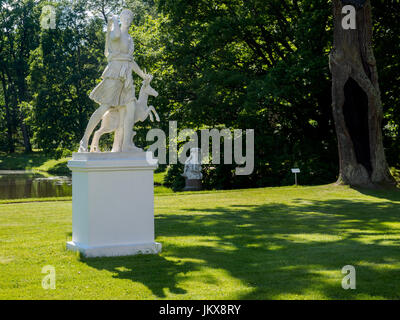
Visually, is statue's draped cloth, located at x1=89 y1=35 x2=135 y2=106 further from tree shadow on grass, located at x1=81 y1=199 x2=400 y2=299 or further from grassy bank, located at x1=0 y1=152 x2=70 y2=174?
grassy bank, located at x1=0 y1=152 x2=70 y2=174

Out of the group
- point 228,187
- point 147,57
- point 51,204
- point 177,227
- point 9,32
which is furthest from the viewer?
point 9,32

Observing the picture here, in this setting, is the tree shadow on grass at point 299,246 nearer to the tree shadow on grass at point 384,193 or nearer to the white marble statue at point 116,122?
the tree shadow on grass at point 384,193

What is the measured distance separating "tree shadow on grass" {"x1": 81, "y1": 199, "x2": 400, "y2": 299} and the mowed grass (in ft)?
0.04

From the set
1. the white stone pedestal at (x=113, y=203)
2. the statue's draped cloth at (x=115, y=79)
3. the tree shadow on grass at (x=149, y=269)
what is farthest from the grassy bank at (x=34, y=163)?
the tree shadow on grass at (x=149, y=269)

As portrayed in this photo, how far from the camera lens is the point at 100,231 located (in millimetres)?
7836

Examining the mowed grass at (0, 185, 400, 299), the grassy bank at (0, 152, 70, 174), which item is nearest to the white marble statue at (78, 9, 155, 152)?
the mowed grass at (0, 185, 400, 299)

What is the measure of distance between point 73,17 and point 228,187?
90.3 feet

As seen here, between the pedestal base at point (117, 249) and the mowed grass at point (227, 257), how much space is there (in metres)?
0.18

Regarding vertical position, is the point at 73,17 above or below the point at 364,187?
above

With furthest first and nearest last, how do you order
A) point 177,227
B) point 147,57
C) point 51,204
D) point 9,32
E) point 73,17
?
point 9,32 < point 73,17 < point 147,57 < point 51,204 < point 177,227

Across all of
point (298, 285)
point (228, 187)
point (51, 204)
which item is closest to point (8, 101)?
point (228, 187)

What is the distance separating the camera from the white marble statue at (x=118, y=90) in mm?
8391

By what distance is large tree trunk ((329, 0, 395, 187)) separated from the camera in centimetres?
1678

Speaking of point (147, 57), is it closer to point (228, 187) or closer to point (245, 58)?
point (245, 58)
